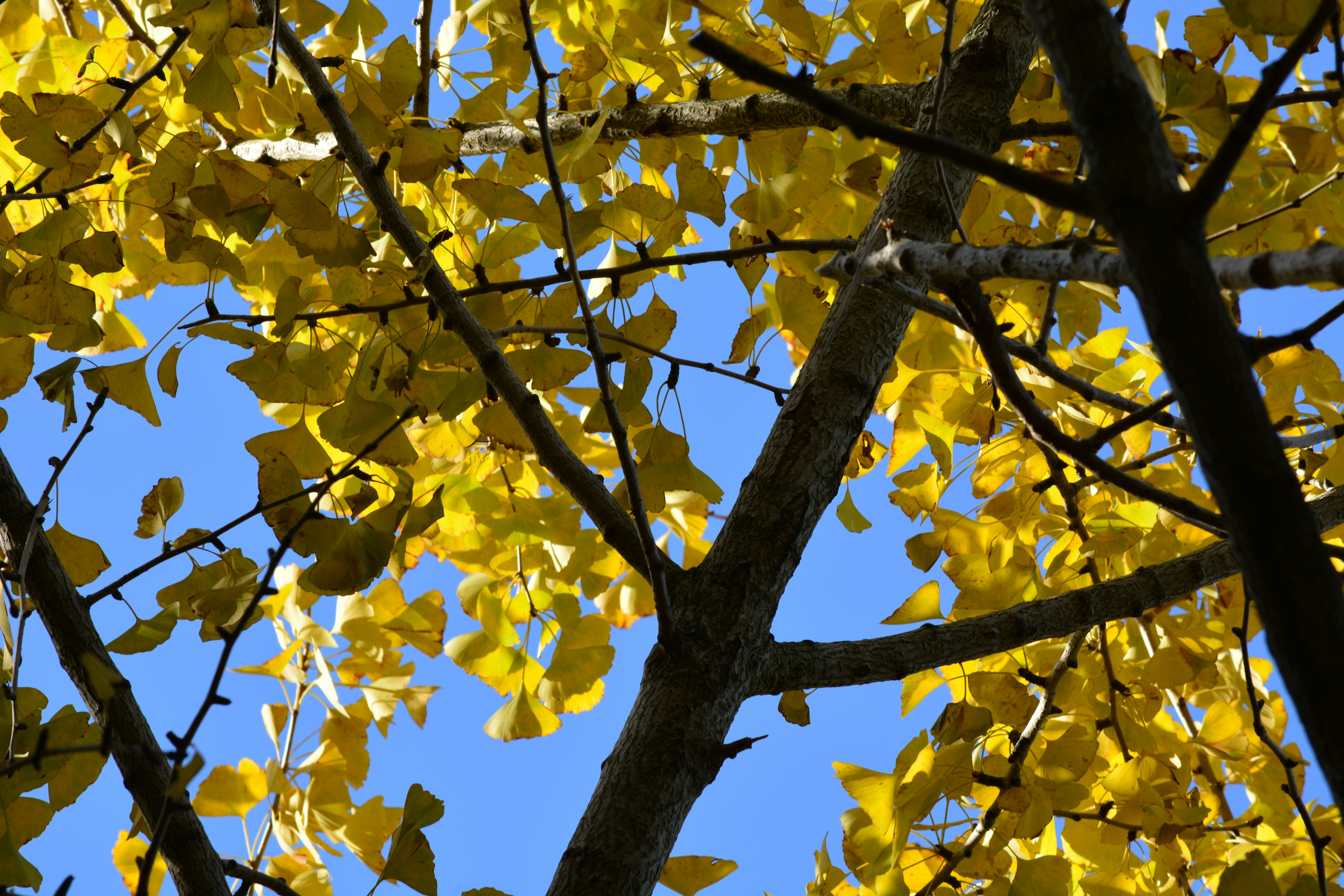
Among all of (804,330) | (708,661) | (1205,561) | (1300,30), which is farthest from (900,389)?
(1300,30)

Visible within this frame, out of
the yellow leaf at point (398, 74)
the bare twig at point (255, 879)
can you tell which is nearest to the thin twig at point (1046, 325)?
the yellow leaf at point (398, 74)

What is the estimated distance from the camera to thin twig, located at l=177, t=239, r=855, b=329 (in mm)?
723

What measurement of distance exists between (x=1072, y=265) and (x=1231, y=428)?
0.09 metres

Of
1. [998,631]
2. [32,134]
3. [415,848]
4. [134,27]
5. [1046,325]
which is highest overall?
[134,27]

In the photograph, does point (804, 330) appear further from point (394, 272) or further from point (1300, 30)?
point (1300, 30)

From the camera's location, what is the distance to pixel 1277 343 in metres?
0.33

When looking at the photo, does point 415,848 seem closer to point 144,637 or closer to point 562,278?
point 144,637

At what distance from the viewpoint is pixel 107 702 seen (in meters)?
0.56

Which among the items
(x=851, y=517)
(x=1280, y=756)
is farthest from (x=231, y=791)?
(x=1280, y=756)

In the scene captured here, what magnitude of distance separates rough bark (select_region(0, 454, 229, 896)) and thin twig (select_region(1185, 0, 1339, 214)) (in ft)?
1.99

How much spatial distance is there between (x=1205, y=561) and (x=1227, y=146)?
2.02ft

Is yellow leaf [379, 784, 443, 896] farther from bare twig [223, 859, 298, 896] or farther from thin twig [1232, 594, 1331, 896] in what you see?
thin twig [1232, 594, 1331, 896]

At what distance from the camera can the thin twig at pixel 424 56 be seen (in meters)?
0.90

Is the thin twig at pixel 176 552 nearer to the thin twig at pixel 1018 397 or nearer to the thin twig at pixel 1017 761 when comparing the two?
the thin twig at pixel 1018 397
